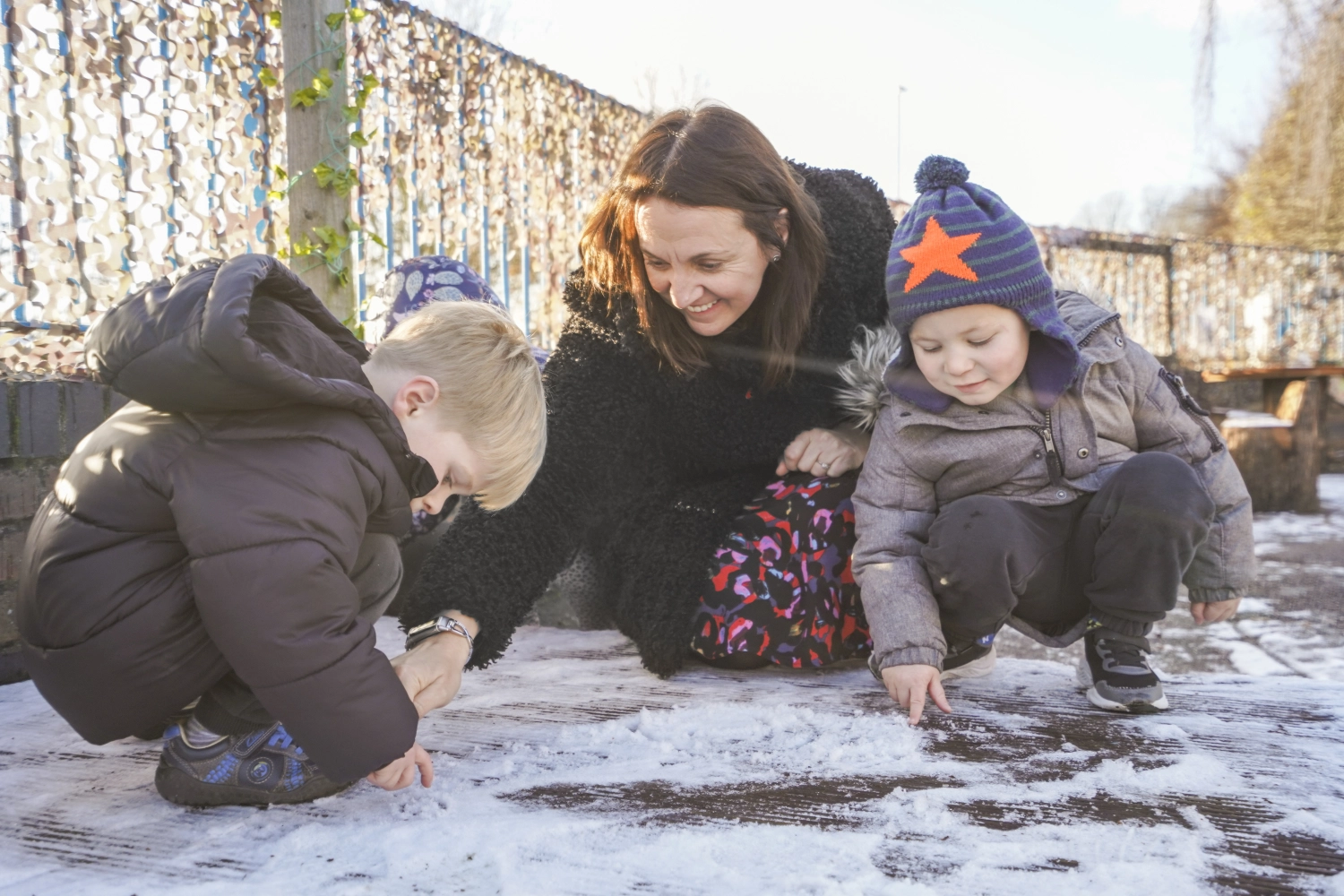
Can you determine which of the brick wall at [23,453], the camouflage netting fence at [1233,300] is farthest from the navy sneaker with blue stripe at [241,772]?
the camouflage netting fence at [1233,300]

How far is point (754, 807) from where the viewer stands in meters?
1.33

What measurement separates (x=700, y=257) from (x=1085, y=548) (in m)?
0.94

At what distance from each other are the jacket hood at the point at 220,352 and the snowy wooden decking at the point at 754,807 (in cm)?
54

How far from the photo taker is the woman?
1911 millimetres

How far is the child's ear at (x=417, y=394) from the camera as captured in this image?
5.05ft

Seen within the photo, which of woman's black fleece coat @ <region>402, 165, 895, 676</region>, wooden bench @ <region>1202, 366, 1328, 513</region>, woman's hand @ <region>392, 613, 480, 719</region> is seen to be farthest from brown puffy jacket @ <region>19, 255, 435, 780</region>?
wooden bench @ <region>1202, 366, 1328, 513</region>

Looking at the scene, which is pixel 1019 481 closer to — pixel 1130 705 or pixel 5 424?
pixel 1130 705

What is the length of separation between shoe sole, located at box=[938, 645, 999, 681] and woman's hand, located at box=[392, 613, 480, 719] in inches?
38.4

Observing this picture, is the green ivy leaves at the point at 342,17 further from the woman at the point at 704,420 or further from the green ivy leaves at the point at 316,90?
the woman at the point at 704,420

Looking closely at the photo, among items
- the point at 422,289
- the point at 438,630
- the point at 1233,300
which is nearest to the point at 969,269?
the point at 438,630

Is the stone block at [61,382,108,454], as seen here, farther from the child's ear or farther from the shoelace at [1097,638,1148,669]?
the shoelace at [1097,638,1148,669]

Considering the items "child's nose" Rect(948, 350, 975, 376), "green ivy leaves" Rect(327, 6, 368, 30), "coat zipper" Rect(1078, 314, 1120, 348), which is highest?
"green ivy leaves" Rect(327, 6, 368, 30)

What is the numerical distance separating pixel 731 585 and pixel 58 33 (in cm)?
217

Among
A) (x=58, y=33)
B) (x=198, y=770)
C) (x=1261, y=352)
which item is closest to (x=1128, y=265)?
(x=1261, y=352)
